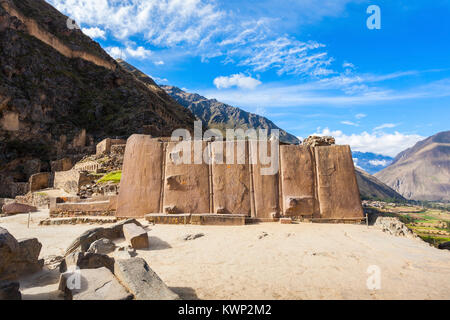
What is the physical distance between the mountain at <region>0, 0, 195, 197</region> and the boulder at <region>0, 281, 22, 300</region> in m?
35.5

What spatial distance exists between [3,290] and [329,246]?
6.05 metres

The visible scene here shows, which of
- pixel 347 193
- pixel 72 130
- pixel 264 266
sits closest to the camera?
pixel 264 266

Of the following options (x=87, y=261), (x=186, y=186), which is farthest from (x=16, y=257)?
(x=186, y=186)

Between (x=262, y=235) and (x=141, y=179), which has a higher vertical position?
(x=141, y=179)

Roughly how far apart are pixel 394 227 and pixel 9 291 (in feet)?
30.6

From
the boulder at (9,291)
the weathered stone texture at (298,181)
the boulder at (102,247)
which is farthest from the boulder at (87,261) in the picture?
the weathered stone texture at (298,181)

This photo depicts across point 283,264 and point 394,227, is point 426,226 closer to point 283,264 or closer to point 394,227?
point 394,227

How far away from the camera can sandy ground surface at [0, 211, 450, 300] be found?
13.0 feet

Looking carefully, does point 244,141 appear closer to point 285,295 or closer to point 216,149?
point 216,149

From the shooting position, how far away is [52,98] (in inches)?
2254

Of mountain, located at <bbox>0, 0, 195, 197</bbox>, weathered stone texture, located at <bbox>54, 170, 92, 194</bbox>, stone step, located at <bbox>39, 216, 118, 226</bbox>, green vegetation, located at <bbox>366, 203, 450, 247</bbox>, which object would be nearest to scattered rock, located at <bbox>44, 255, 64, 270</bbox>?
stone step, located at <bbox>39, 216, 118, 226</bbox>

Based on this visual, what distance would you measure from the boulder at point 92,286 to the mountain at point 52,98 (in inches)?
1401

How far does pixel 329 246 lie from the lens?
248 inches
